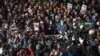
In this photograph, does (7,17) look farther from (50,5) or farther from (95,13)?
(95,13)

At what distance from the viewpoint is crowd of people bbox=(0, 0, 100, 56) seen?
2645 centimetres

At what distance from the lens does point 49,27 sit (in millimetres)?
31781

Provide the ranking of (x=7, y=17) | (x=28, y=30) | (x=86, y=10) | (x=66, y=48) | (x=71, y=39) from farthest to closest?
(x=7, y=17)
(x=86, y=10)
(x=28, y=30)
(x=71, y=39)
(x=66, y=48)

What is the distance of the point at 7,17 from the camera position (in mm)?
35031

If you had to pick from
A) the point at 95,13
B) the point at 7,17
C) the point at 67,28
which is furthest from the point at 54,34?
the point at 7,17

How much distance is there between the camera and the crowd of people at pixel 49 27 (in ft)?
86.8

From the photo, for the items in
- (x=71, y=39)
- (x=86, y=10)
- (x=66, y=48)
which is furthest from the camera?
(x=86, y=10)

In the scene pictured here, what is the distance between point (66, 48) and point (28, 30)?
210 inches

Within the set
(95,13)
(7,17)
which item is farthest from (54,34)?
(7,17)

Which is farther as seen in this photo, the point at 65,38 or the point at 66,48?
the point at 65,38

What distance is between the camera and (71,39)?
27469 millimetres

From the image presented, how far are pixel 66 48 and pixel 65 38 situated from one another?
2388mm

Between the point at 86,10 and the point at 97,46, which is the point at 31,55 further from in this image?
the point at 86,10

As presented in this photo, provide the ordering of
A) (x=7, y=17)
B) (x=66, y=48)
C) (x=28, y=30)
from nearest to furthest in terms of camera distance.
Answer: (x=66, y=48)
(x=28, y=30)
(x=7, y=17)
